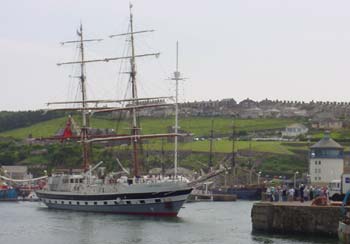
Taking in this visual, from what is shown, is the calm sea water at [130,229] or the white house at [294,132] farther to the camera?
the white house at [294,132]

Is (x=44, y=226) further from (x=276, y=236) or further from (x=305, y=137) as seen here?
(x=305, y=137)

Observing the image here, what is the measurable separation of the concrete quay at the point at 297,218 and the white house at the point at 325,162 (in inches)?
2478

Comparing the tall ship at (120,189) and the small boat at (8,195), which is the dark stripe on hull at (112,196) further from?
the small boat at (8,195)

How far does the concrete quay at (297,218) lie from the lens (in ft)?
171

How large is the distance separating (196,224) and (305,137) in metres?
112

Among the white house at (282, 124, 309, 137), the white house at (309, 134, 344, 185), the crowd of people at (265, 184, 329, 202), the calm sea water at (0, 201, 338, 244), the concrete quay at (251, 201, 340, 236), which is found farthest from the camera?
the white house at (282, 124, 309, 137)

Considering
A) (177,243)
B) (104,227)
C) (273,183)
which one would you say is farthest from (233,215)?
(273,183)

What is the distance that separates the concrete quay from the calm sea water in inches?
32.3

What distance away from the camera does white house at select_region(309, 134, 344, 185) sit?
118m

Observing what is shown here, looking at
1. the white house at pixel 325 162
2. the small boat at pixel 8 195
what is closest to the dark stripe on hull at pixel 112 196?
the small boat at pixel 8 195

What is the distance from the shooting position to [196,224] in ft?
232

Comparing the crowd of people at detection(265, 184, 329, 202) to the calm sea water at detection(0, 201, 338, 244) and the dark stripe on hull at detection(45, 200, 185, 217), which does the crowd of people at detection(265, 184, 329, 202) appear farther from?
the dark stripe on hull at detection(45, 200, 185, 217)

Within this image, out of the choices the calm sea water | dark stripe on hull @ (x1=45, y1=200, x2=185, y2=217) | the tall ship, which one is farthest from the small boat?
dark stripe on hull @ (x1=45, y1=200, x2=185, y2=217)

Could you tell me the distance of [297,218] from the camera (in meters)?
53.8
